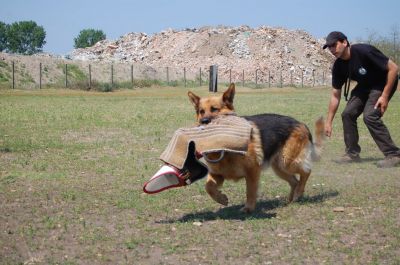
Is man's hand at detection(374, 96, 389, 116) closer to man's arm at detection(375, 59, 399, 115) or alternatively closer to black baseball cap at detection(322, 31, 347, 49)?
man's arm at detection(375, 59, 399, 115)

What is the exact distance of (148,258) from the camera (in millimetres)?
4797

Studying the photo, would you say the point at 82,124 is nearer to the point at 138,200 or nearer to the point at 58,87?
the point at 138,200

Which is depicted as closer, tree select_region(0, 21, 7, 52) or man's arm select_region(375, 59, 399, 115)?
man's arm select_region(375, 59, 399, 115)

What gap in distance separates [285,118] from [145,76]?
55493mm

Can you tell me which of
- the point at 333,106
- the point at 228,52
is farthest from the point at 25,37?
the point at 333,106

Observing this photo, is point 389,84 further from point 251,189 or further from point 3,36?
point 3,36

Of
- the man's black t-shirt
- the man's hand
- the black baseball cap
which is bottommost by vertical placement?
the man's hand

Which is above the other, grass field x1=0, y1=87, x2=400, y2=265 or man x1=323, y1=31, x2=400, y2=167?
man x1=323, y1=31, x2=400, y2=167

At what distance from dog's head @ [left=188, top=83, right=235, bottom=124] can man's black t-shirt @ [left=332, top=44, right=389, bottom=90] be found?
12.0 ft

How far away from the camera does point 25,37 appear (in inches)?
4958

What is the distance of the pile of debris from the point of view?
77.0 meters

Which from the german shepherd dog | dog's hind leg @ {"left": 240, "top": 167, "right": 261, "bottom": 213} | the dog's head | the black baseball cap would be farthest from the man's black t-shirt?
dog's hind leg @ {"left": 240, "top": 167, "right": 261, "bottom": 213}

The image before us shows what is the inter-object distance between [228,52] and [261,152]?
75900 millimetres

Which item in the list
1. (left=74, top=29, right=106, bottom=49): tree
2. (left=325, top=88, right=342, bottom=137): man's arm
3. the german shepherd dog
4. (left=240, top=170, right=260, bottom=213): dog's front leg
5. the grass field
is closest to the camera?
the grass field
